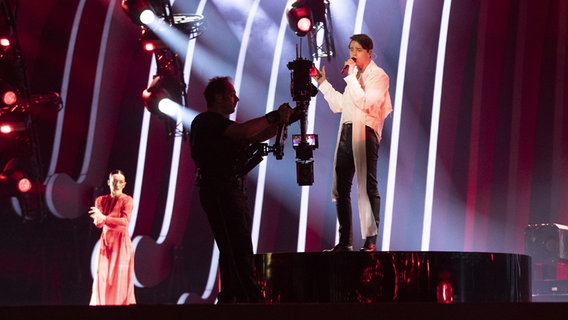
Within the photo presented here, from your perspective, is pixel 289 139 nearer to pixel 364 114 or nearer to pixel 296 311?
pixel 364 114

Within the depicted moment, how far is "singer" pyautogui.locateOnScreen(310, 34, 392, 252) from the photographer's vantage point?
18.4 ft

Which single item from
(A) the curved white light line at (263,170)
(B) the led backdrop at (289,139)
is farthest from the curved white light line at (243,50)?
(A) the curved white light line at (263,170)

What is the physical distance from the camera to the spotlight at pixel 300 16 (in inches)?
349

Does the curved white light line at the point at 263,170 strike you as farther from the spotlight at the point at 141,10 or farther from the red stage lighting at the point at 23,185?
the red stage lighting at the point at 23,185

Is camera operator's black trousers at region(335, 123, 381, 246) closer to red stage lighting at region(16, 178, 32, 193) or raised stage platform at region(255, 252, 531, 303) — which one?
raised stage platform at region(255, 252, 531, 303)

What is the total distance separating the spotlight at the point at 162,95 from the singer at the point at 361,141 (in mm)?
4353

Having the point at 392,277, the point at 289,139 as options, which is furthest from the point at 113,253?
the point at 392,277

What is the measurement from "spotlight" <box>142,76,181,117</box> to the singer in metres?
4.35

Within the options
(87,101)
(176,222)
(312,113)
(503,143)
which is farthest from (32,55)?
(503,143)

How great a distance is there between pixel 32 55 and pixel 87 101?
3.07 ft

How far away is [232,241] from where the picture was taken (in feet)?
14.3

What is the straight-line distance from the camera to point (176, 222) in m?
10.9

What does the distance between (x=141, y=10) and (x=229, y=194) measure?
513 centimetres

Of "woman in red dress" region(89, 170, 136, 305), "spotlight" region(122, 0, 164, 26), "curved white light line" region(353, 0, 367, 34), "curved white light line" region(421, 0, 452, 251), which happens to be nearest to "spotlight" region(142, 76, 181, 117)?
"spotlight" region(122, 0, 164, 26)
